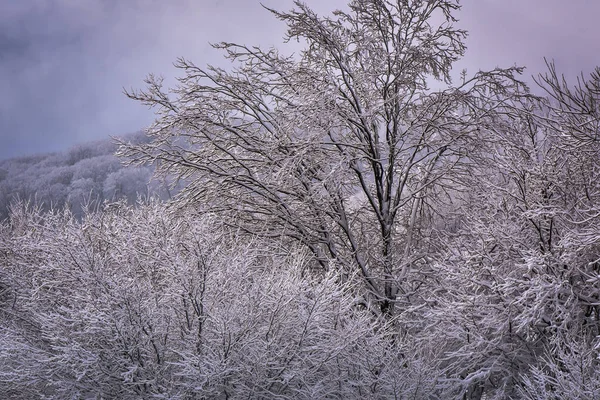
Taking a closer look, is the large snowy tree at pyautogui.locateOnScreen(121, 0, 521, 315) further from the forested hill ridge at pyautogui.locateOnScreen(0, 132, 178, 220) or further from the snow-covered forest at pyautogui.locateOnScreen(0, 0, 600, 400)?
the forested hill ridge at pyautogui.locateOnScreen(0, 132, 178, 220)

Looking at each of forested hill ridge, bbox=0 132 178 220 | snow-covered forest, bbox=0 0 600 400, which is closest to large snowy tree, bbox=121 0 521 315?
snow-covered forest, bbox=0 0 600 400

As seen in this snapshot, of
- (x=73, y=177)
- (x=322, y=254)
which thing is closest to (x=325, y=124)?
(x=322, y=254)

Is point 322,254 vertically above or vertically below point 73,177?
below

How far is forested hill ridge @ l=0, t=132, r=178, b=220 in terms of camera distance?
44.6 m

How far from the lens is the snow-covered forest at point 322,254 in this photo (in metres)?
6.98

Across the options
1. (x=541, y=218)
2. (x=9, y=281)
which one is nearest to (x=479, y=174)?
(x=541, y=218)

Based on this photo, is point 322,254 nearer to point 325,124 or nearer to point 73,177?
point 325,124

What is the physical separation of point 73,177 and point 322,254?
45.5 m

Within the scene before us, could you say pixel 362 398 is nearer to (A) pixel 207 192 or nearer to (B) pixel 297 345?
(B) pixel 297 345

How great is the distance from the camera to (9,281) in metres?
9.79

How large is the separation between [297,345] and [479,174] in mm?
5798

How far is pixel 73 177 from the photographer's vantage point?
51406 mm

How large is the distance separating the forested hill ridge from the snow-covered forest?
93.2 feet

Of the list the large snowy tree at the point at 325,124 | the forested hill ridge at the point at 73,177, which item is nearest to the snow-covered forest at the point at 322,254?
the large snowy tree at the point at 325,124
